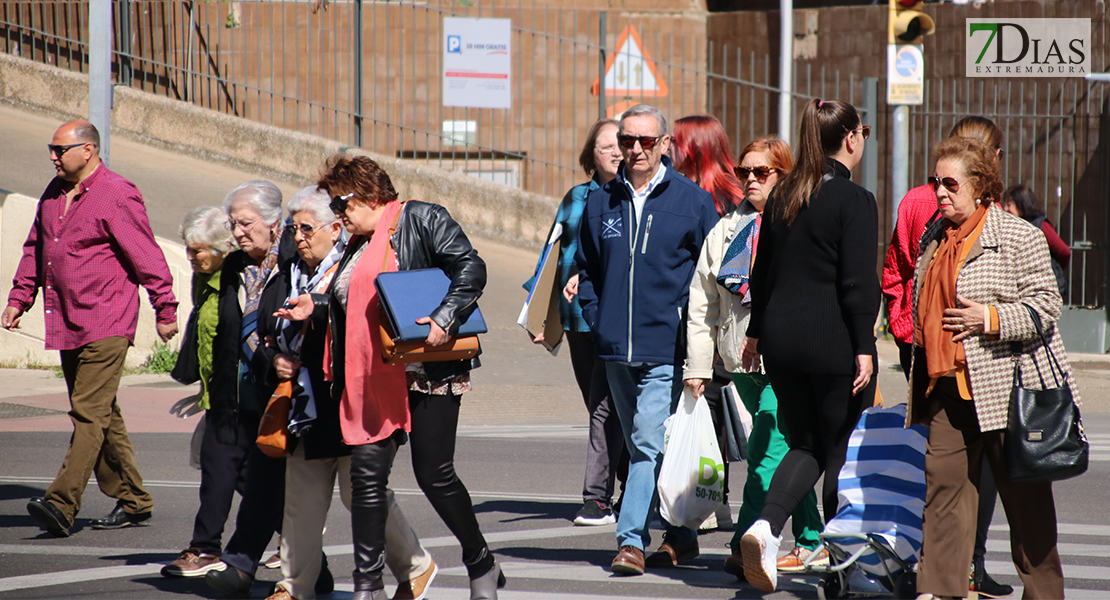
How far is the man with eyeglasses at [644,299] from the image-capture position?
18.6 ft

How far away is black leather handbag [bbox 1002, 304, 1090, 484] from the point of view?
4.53 meters

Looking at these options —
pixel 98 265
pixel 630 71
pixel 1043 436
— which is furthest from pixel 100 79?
pixel 1043 436

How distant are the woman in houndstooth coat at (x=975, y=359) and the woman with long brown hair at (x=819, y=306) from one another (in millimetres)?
317

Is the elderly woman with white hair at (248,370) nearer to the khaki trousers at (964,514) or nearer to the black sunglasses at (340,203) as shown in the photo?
the black sunglasses at (340,203)

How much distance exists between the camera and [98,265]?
6652 millimetres

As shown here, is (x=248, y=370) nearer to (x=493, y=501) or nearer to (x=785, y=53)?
(x=493, y=501)

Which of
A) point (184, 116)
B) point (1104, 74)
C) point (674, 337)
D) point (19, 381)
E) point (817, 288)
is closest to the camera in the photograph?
point (817, 288)

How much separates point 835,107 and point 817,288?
0.75 m

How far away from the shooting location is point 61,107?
54.0ft

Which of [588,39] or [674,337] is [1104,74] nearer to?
[588,39]

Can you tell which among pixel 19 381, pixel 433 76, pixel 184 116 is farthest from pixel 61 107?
pixel 19 381

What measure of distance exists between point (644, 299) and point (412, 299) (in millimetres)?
1290

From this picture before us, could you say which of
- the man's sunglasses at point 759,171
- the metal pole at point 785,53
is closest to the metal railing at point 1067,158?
the metal pole at point 785,53

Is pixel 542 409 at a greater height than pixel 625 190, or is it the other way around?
pixel 625 190
